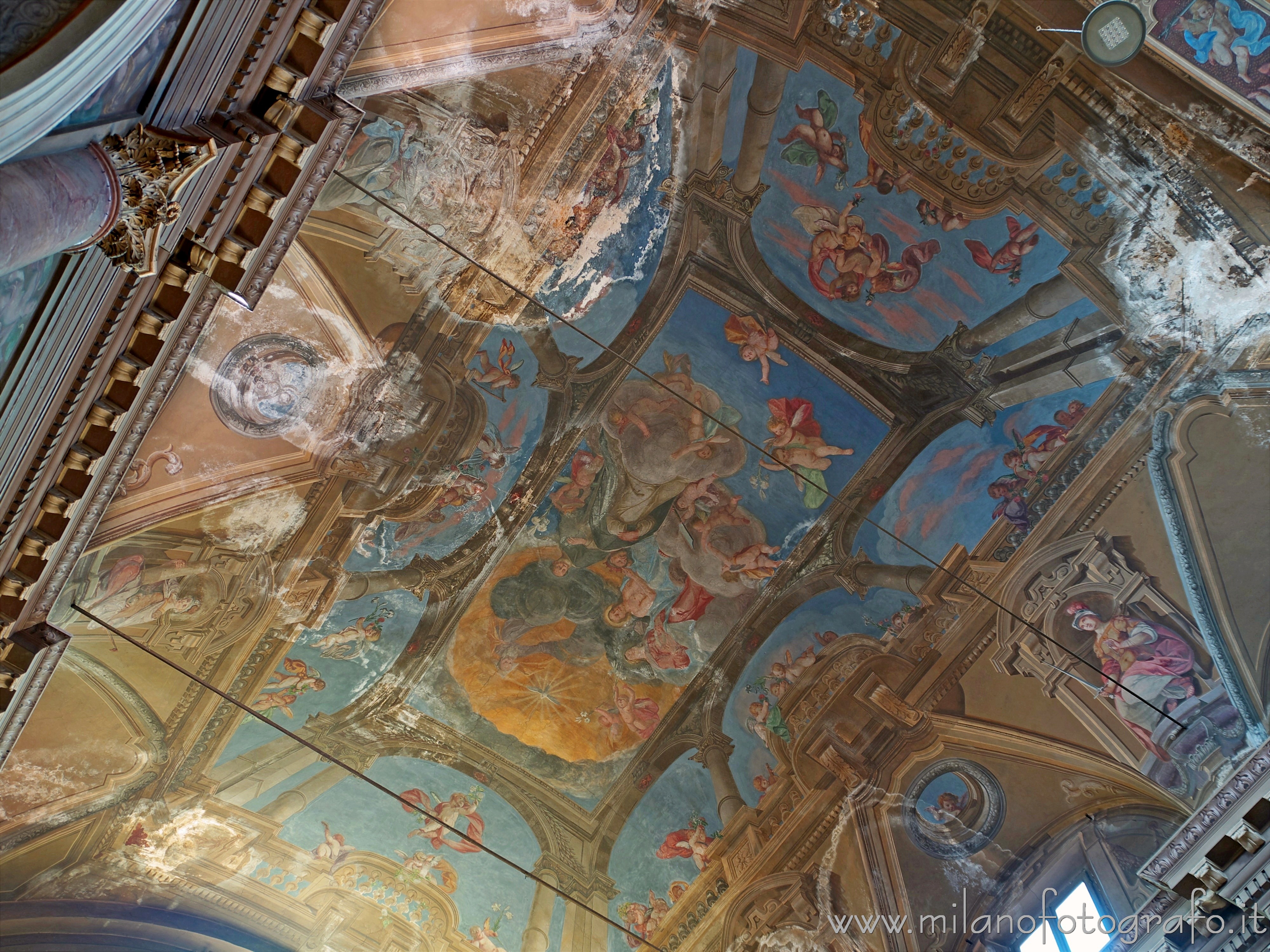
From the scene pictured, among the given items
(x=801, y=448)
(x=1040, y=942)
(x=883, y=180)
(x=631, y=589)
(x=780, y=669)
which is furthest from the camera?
(x=631, y=589)

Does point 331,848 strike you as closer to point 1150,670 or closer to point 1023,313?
point 1150,670

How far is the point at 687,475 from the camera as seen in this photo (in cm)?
1033

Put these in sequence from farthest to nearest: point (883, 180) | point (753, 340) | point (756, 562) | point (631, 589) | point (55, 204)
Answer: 1. point (631, 589)
2. point (756, 562)
3. point (753, 340)
4. point (883, 180)
5. point (55, 204)

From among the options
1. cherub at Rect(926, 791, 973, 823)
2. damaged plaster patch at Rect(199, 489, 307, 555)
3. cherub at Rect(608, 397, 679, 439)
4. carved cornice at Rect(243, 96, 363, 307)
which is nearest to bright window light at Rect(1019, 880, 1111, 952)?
cherub at Rect(926, 791, 973, 823)

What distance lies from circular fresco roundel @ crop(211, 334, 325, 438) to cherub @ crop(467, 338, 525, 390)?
1556mm

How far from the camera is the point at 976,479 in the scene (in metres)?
9.24

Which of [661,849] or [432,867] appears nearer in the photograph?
[661,849]

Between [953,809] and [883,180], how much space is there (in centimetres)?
676

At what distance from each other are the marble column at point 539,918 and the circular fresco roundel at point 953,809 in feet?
15.7

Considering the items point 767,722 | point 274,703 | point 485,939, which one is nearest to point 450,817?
point 485,939

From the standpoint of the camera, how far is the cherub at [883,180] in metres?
8.25

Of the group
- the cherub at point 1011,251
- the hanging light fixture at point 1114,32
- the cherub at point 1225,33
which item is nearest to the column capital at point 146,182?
the hanging light fixture at point 1114,32

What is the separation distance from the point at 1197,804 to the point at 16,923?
1184 cm

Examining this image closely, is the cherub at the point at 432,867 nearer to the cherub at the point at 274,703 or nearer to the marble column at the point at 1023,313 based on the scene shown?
the cherub at the point at 274,703
